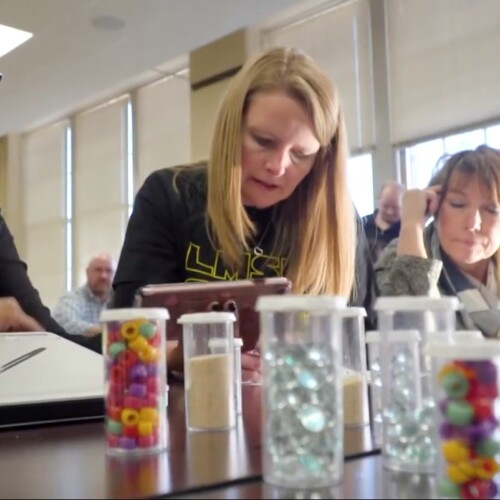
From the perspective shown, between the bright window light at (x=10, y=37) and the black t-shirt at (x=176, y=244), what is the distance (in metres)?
3.10

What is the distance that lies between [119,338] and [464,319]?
910 mm

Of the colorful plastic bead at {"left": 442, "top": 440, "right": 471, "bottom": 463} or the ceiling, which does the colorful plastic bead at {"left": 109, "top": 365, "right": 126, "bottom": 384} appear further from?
the ceiling

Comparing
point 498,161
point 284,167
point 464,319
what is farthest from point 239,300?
point 498,161

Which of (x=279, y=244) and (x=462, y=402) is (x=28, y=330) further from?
(x=462, y=402)

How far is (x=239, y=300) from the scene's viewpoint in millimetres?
926

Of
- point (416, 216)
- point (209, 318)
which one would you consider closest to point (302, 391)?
point (209, 318)

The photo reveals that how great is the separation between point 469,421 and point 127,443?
269 mm

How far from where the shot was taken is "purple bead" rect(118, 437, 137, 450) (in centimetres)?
58

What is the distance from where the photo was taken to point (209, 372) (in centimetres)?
72

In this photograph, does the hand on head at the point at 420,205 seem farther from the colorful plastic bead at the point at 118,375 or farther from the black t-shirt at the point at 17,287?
the colorful plastic bead at the point at 118,375

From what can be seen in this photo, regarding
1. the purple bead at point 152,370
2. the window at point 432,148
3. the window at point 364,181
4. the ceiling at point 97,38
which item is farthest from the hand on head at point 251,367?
the window at point 364,181

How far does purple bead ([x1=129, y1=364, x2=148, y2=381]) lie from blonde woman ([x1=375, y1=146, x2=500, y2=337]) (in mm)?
842

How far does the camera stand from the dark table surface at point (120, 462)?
470 millimetres

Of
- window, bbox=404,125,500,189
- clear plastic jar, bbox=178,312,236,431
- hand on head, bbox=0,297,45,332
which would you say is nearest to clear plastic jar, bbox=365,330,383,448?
clear plastic jar, bbox=178,312,236,431
